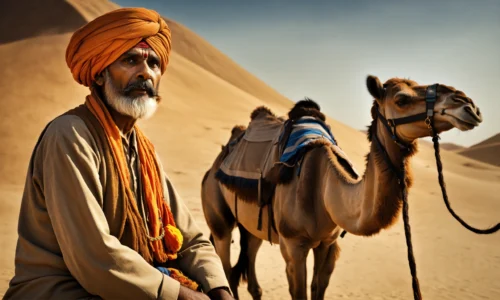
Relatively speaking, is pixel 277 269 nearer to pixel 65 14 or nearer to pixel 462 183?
pixel 462 183

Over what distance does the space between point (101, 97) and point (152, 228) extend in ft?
2.29

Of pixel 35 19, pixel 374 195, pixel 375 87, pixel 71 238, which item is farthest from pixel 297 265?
pixel 35 19

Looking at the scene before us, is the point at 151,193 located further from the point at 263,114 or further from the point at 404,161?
the point at 263,114

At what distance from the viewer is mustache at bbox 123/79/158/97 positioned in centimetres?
256

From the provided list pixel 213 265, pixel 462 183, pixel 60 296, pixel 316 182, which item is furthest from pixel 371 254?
pixel 462 183

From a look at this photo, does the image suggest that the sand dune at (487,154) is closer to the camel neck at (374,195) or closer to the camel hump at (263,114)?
the camel hump at (263,114)

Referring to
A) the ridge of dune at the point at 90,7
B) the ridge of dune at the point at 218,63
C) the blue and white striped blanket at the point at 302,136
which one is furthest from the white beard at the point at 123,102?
the ridge of dune at the point at 218,63

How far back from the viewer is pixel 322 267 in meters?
5.55

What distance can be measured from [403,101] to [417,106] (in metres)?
0.13

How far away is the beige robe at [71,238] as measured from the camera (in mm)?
2121

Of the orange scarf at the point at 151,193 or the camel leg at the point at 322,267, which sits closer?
the orange scarf at the point at 151,193

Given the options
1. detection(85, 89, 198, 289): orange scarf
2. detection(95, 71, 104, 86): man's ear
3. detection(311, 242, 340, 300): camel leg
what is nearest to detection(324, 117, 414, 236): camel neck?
detection(311, 242, 340, 300): camel leg

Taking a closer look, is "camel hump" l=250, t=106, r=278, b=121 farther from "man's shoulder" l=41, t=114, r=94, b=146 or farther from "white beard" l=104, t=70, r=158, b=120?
"man's shoulder" l=41, t=114, r=94, b=146

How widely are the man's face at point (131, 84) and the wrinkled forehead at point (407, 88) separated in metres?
2.00
